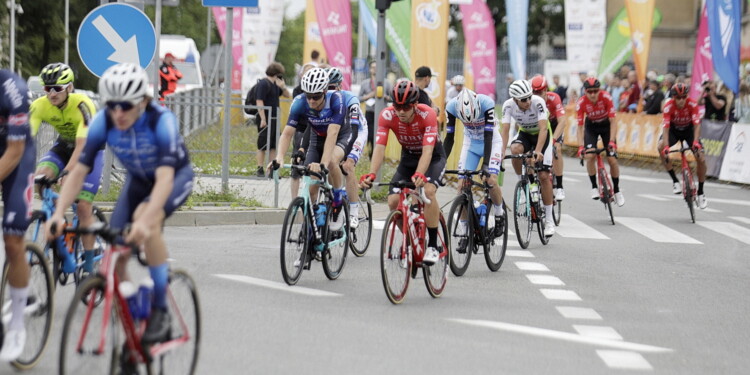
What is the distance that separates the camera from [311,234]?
1100cm

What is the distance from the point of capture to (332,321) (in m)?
9.25

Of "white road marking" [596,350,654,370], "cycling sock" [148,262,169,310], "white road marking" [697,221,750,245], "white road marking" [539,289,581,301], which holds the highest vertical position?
"cycling sock" [148,262,169,310]

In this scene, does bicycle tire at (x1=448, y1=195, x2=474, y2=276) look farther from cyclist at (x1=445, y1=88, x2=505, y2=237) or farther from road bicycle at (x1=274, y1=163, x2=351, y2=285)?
road bicycle at (x1=274, y1=163, x2=351, y2=285)

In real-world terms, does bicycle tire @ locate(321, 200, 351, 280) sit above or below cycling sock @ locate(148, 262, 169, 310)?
below

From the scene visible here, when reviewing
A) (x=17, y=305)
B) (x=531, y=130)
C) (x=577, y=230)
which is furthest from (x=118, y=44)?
(x=17, y=305)

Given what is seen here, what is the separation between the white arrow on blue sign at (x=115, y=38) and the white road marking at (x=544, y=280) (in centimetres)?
514

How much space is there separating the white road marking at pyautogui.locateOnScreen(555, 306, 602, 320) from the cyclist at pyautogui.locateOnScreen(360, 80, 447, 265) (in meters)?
1.05

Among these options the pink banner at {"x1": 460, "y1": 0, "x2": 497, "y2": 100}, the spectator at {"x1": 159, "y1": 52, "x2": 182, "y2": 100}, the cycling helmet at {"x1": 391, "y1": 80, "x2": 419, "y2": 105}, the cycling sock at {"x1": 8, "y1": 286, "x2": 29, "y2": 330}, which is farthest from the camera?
the pink banner at {"x1": 460, "y1": 0, "x2": 497, "y2": 100}

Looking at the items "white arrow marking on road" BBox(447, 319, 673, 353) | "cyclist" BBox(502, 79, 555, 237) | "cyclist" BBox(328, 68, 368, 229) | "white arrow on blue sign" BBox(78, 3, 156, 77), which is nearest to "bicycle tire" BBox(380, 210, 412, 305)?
"white arrow marking on road" BBox(447, 319, 673, 353)

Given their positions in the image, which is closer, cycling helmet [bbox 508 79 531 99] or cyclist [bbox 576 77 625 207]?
cycling helmet [bbox 508 79 531 99]

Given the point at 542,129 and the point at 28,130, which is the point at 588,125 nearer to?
the point at 542,129

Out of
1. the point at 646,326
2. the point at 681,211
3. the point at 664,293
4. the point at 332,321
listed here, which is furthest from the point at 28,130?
the point at 681,211

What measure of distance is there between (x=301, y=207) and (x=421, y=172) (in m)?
1.08

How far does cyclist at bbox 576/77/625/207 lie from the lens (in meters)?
17.9
